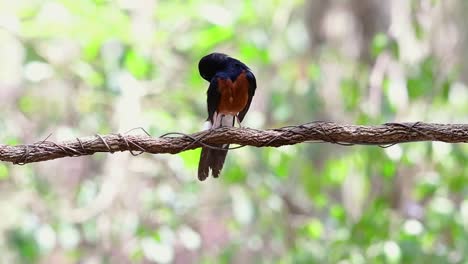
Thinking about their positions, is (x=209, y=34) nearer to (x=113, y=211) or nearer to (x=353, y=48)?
(x=113, y=211)

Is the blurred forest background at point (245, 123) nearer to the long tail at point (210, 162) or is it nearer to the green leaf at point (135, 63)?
the green leaf at point (135, 63)

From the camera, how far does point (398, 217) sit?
466 centimetres

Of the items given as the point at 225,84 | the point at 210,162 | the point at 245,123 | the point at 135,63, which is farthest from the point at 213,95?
the point at 245,123

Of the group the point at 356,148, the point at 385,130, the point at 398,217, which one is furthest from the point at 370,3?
the point at 385,130

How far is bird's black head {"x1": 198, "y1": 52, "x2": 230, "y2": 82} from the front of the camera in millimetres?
2896

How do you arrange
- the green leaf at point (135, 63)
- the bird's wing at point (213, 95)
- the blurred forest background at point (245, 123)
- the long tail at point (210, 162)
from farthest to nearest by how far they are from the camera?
the green leaf at point (135, 63) → the blurred forest background at point (245, 123) → the bird's wing at point (213, 95) → the long tail at point (210, 162)

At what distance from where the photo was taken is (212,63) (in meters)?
2.91

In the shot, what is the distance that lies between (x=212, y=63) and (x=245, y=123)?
165 centimetres

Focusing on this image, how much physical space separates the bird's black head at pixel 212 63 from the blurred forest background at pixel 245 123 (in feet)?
4.03

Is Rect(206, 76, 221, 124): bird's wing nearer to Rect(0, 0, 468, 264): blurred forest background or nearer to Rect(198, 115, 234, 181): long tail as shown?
Rect(198, 115, 234, 181): long tail

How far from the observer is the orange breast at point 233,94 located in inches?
113

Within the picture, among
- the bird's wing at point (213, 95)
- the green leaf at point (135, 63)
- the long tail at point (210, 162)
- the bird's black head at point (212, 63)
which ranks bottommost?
the long tail at point (210, 162)

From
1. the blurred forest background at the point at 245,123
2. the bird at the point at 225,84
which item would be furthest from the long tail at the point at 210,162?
the blurred forest background at the point at 245,123

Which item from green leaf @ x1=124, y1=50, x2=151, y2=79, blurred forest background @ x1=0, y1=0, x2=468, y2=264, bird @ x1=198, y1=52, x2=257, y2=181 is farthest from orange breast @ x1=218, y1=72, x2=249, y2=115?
green leaf @ x1=124, y1=50, x2=151, y2=79
